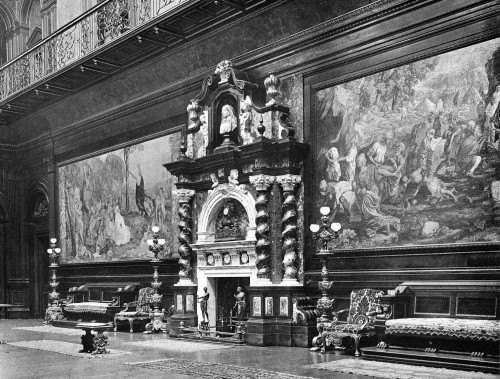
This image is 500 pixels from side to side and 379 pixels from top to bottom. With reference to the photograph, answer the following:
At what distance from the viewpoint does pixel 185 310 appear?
13555 mm

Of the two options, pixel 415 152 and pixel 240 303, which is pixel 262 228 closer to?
pixel 240 303

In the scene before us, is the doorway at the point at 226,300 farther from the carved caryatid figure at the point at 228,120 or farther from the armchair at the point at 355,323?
the carved caryatid figure at the point at 228,120

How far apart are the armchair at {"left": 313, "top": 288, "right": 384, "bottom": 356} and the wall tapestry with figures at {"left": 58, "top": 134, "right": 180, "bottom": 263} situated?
5.43 metres

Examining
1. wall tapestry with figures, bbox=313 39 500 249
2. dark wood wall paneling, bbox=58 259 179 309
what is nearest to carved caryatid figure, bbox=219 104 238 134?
wall tapestry with figures, bbox=313 39 500 249

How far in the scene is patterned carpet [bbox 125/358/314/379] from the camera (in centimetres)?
806

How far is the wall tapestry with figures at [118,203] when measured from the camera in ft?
51.1

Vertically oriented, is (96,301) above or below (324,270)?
below

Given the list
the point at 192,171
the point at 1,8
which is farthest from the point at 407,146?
the point at 1,8

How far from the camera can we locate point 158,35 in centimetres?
1402

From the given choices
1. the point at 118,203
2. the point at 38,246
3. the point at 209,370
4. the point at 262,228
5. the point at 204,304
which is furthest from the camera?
the point at 38,246

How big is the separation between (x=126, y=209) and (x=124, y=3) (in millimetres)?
4964

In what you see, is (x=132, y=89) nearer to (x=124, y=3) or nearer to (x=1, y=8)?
(x=124, y=3)

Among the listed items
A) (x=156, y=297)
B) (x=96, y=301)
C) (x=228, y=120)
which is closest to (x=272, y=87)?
(x=228, y=120)

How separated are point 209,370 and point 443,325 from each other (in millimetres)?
3065
